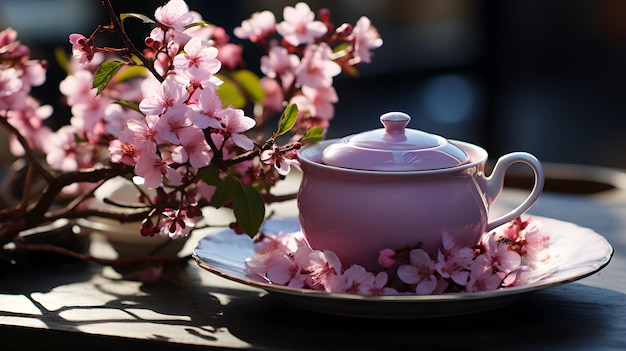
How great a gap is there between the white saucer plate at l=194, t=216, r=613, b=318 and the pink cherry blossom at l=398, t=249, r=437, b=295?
30 mm

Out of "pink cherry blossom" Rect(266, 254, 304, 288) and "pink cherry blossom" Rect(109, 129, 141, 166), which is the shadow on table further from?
"pink cherry blossom" Rect(109, 129, 141, 166)

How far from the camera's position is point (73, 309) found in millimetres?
779

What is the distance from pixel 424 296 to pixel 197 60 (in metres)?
0.28

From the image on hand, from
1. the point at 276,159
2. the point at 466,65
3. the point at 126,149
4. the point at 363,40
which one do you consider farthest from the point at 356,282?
the point at 466,65

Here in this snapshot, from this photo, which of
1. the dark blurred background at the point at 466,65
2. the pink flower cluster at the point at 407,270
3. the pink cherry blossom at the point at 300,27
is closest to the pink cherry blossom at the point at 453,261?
the pink flower cluster at the point at 407,270

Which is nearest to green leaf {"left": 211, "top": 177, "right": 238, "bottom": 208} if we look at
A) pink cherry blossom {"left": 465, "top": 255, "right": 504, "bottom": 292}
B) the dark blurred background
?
pink cherry blossom {"left": 465, "top": 255, "right": 504, "bottom": 292}

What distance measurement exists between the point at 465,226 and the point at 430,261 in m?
0.05

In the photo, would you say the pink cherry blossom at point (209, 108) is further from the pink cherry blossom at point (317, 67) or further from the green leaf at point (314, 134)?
the pink cherry blossom at point (317, 67)

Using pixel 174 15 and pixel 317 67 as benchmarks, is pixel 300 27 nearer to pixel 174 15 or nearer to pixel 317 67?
pixel 317 67

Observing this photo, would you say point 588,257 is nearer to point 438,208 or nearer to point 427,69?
point 438,208

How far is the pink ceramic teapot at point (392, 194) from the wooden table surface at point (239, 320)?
7 centimetres

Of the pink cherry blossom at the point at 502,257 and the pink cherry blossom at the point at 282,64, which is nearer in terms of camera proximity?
the pink cherry blossom at the point at 502,257

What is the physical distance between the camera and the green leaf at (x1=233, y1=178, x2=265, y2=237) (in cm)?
76

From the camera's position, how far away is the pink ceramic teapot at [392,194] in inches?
28.0
